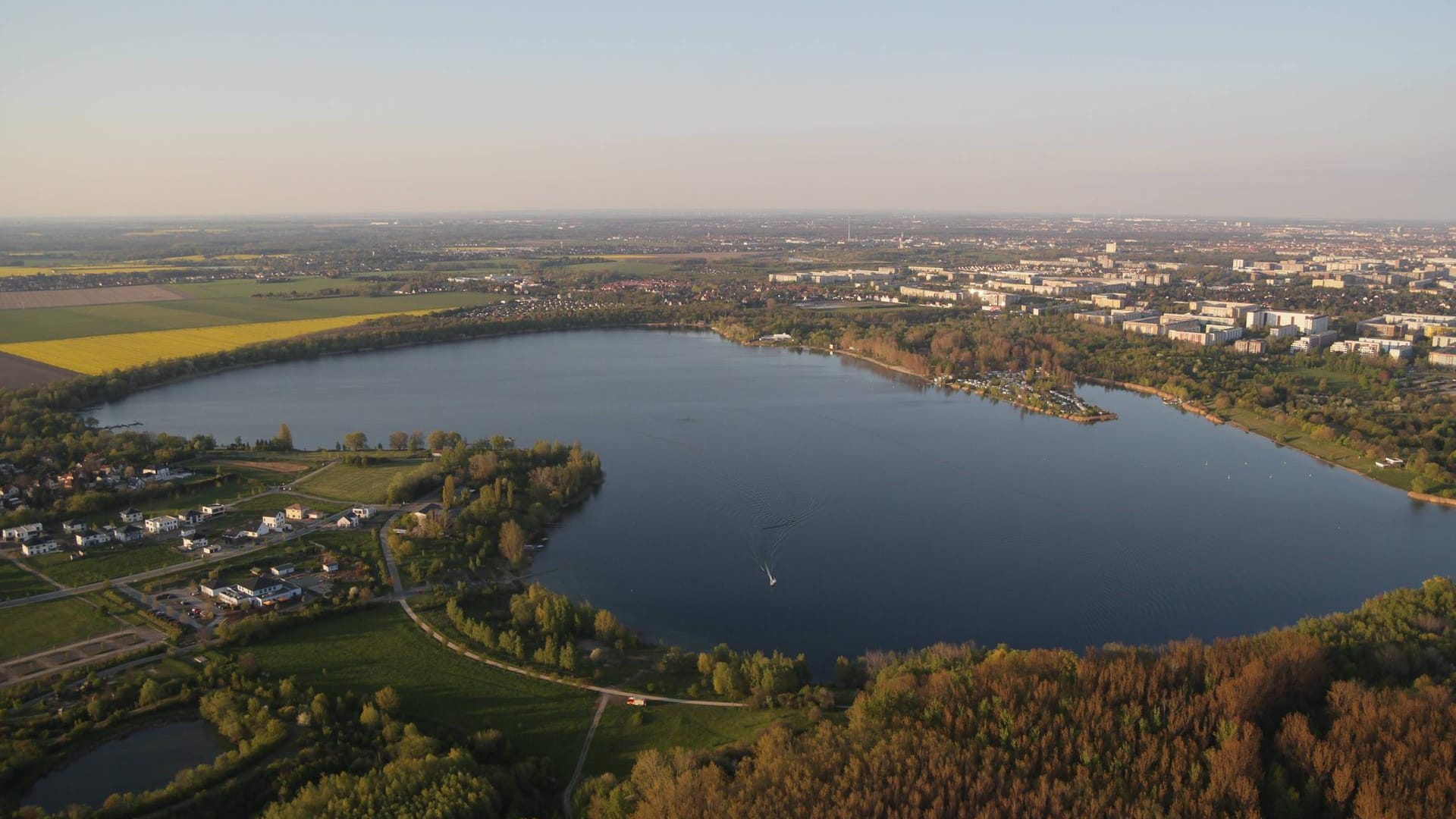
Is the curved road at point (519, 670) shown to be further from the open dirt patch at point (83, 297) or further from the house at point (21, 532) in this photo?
the open dirt patch at point (83, 297)

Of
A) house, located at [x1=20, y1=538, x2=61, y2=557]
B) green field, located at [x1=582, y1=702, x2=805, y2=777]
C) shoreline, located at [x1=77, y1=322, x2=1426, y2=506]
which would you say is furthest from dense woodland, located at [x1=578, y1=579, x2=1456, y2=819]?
shoreline, located at [x1=77, y1=322, x2=1426, y2=506]

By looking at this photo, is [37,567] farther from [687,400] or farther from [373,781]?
[687,400]

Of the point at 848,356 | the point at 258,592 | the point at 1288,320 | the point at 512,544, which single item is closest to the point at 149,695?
the point at 258,592

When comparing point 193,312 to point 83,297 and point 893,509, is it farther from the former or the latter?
point 893,509

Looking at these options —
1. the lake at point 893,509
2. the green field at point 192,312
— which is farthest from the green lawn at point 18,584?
the green field at point 192,312

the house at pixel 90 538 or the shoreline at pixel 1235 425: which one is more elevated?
the house at pixel 90 538

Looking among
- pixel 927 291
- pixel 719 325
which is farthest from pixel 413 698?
pixel 927 291
